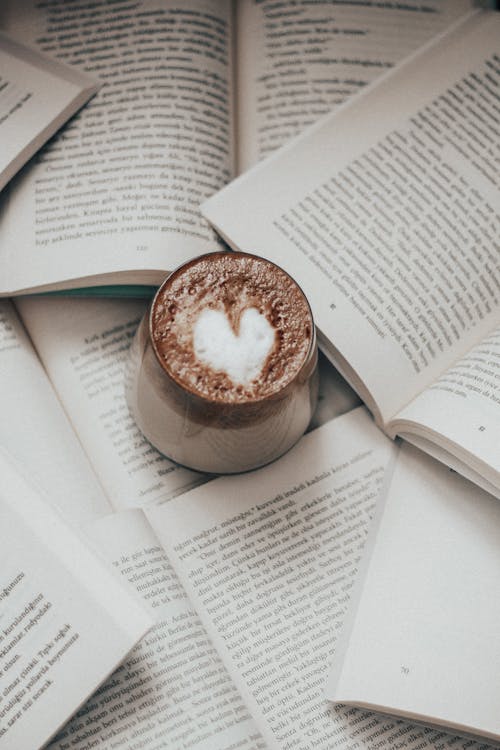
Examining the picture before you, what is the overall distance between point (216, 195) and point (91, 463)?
302 millimetres

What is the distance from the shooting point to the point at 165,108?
77cm

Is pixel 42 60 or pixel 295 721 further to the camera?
pixel 42 60

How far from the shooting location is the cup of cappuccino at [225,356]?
0.60 m

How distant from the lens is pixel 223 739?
2.15 feet

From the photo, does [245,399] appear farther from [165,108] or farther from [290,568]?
[165,108]

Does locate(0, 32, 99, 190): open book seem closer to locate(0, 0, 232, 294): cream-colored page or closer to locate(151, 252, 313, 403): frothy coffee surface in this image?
locate(0, 0, 232, 294): cream-colored page

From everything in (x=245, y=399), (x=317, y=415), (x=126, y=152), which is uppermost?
(x=126, y=152)

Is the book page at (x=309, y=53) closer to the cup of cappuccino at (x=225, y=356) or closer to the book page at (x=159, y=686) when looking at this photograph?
the cup of cappuccino at (x=225, y=356)

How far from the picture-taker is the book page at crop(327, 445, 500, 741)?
0.66 metres

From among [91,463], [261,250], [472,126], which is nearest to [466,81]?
[472,126]

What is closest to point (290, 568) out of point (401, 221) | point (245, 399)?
point (245, 399)

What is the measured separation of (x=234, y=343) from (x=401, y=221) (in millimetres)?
253

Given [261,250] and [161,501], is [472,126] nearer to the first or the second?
[261,250]

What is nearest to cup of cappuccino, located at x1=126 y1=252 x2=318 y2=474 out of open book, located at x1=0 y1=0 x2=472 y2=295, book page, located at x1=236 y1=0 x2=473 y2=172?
open book, located at x1=0 y1=0 x2=472 y2=295
